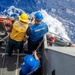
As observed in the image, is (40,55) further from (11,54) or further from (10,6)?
(10,6)

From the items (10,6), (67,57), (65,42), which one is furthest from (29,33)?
(10,6)

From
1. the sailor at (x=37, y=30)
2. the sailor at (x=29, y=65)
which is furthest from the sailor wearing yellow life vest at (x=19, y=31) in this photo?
the sailor at (x=29, y=65)

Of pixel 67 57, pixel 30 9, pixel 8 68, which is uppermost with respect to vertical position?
pixel 30 9

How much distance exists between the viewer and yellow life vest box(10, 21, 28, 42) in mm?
7742

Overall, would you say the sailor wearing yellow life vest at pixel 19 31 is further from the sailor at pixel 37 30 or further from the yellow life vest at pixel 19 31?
the sailor at pixel 37 30

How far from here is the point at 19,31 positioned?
7.79 m

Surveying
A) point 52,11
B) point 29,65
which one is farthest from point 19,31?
point 52,11

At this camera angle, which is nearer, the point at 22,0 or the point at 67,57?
the point at 67,57

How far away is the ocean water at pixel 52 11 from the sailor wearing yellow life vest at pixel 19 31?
40.7 feet

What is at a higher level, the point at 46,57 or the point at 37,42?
the point at 37,42

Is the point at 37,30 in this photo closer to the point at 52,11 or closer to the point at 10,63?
the point at 10,63

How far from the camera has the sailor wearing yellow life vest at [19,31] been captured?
7.62 meters

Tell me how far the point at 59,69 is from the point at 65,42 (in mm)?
6444

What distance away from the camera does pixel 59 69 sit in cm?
609
